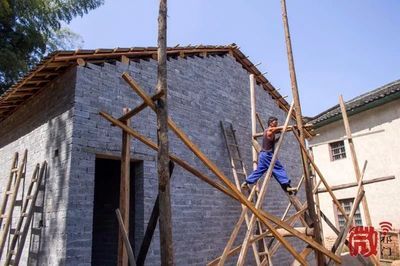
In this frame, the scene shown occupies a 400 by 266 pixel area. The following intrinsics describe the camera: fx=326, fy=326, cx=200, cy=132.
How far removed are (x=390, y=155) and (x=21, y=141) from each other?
13.0 metres

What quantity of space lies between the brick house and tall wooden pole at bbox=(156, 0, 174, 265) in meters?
2.21

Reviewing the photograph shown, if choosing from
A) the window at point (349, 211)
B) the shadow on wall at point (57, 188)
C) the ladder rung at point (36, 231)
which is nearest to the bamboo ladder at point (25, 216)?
the ladder rung at point (36, 231)

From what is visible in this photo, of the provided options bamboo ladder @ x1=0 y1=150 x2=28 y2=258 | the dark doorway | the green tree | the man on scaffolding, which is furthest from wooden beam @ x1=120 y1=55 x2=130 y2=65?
the green tree

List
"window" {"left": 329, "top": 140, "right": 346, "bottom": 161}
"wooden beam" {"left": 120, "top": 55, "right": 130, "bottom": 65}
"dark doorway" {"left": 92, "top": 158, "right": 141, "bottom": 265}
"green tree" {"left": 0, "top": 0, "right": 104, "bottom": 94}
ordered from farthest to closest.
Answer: "window" {"left": 329, "top": 140, "right": 346, "bottom": 161}, "green tree" {"left": 0, "top": 0, "right": 104, "bottom": 94}, "dark doorway" {"left": 92, "top": 158, "right": 141, "bottom": 265}, "wooden beam" {"left": 120, "top": 55, "right": 130, "bottom": 65}

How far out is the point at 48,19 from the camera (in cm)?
1387

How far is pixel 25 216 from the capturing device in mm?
5762

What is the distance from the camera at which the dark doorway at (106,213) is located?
7.52 m

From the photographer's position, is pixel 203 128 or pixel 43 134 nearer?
pixel 43 134

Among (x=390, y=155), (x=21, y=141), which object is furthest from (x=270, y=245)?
(x=390, y=155)

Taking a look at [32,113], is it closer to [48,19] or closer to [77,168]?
[77,168]

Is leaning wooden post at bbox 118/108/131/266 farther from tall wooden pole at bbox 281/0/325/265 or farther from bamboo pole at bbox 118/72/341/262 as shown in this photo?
tall wooden pole at bbox 281/0/325/265

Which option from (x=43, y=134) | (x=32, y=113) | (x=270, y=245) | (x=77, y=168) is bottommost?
(x=270, y=245)

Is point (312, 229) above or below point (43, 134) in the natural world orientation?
below

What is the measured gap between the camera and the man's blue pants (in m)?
5.88
